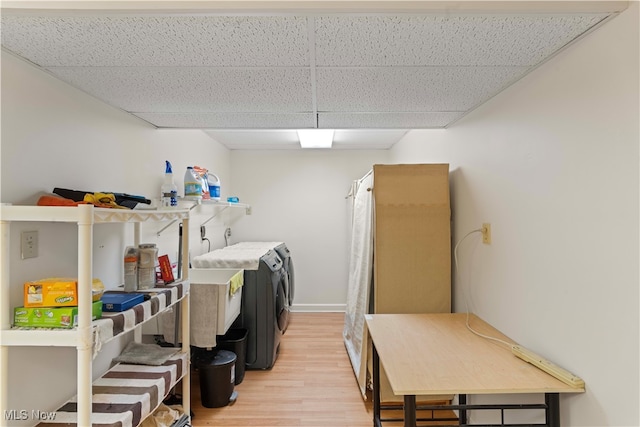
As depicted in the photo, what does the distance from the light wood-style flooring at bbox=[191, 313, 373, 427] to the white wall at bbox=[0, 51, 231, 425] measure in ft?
3.03

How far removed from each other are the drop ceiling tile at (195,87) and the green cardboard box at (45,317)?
1.00m

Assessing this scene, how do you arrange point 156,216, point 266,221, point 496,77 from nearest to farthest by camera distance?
point 496,77 < point 156,216 < point 266,221

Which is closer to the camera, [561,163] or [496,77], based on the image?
[561,163]

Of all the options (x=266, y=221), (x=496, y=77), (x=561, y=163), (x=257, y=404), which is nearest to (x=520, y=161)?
(x=561, y=163)

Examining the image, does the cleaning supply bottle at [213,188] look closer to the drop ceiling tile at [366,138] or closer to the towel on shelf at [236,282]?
the towel on shelf at [236,282]

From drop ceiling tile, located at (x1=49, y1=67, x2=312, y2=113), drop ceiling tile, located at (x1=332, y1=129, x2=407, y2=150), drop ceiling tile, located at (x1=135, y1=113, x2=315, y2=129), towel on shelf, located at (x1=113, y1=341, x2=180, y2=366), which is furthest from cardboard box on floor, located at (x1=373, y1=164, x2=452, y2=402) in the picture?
towel on shelf, located at (x1=113, y1=341, x2=180, y2=366)

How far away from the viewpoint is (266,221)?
14.2 feet

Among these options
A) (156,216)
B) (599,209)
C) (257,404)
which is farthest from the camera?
(257,404)

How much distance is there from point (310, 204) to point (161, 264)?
2.66 metres

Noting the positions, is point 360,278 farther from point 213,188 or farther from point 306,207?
point 306,207

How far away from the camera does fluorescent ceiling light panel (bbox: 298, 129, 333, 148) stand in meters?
3.22

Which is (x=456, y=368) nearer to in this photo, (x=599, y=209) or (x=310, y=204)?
(x=599, y=209)

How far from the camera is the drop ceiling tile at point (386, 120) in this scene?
2.10 meters

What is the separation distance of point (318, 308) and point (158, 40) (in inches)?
149
